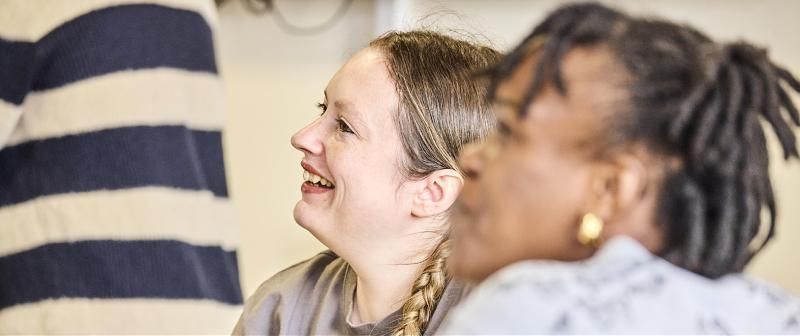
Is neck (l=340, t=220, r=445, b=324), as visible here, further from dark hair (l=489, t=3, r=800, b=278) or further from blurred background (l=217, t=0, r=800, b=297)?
blurred background (l=217, t=0, r=800, b=297)

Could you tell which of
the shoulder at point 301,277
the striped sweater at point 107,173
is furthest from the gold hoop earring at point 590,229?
the shoulder at point 301,277

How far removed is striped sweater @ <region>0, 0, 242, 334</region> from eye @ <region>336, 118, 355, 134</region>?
0.43 meters

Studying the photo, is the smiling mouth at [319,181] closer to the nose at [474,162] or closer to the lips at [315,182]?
the lips at [315,182]

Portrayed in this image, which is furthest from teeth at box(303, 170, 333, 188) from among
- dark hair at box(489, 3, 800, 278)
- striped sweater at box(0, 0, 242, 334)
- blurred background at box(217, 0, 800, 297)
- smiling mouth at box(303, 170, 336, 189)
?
blurred background at box(217, 0, 800, 297)

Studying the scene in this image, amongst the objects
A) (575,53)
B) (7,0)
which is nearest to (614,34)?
(575,53)

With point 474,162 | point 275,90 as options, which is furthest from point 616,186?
point 275,90

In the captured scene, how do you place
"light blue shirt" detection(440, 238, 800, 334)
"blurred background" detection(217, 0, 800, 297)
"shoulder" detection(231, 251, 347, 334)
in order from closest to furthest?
"light blue shirt" detection(440, 238, 800, 334) → "shoulder" detection(231, 251, 347, 334) → "blurred background" detection(217, 0, 800, 297)

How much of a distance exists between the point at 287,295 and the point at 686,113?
749mm

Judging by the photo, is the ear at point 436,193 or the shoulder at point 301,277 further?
the shoulder at point 301,277

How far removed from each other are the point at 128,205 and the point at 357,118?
490mm

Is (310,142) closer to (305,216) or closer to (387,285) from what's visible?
(305,216)

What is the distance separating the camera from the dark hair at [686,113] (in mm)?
642

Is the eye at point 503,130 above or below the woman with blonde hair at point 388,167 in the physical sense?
above

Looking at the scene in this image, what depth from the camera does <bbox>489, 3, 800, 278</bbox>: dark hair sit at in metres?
0.64
